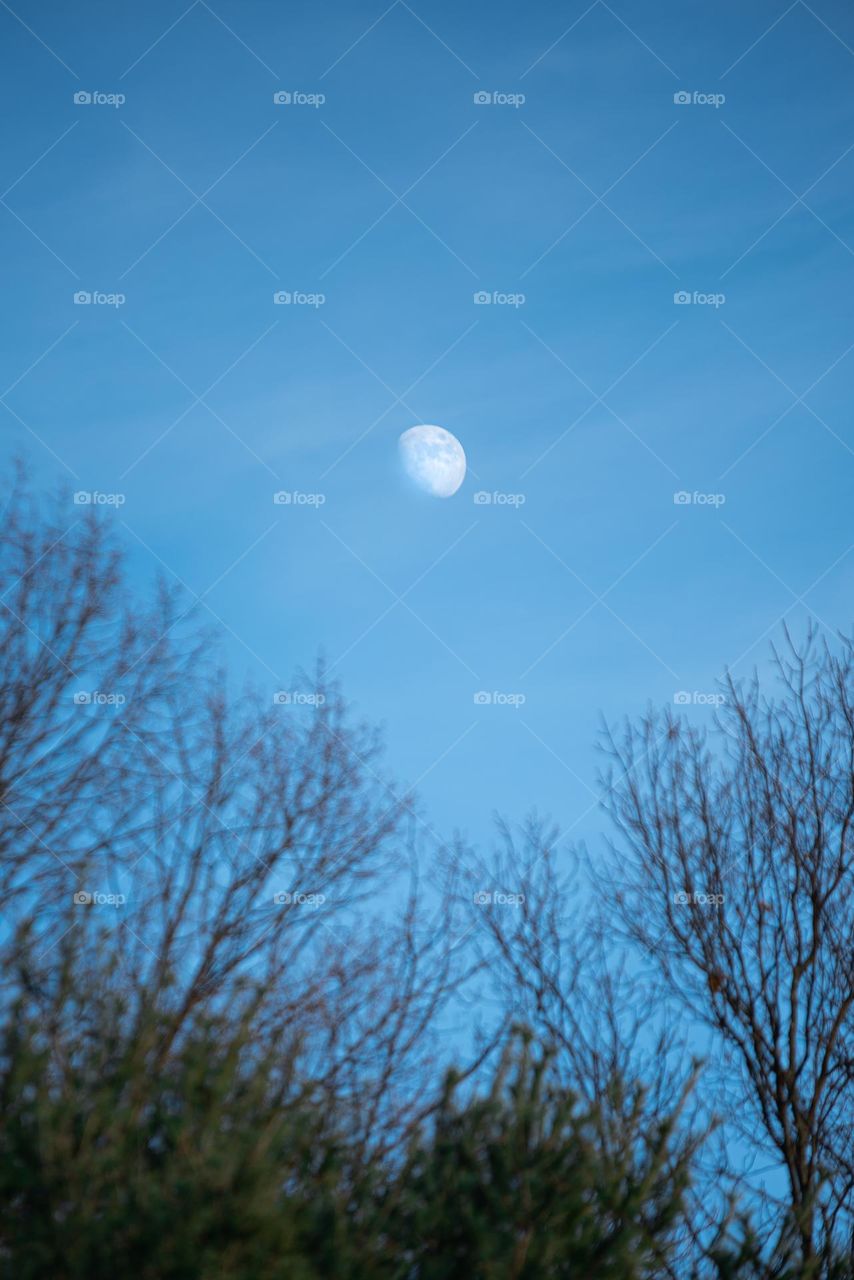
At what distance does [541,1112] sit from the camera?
642 centimetres

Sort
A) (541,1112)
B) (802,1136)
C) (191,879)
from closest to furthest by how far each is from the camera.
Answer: (541,1112)
(802,1136)
(191,879)

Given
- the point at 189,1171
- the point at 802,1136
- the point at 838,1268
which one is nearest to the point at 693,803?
the point at 802,1136

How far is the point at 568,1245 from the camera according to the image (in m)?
5.90

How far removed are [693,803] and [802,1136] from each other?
3.67m

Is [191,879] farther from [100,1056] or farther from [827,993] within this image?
[100,1056]

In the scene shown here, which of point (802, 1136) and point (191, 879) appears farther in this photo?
point (191, 879)

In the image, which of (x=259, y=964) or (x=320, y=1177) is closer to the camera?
(x=320, y=1177)

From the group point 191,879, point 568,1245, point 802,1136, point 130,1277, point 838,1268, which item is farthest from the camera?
point 191,879

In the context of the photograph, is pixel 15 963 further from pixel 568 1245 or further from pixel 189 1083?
pixel 568 1245

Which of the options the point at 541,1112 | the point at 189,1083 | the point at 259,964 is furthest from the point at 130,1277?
the point at 259,964

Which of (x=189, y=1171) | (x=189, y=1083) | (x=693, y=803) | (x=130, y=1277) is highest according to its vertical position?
(x=693, y=803)

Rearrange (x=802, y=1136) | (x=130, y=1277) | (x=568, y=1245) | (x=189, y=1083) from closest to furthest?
(x=130, y=1277) → (x=189, y=1083) → (x=568, y=1245) → (x=802, y=1136)

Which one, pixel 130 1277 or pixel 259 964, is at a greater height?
pixel 259 964

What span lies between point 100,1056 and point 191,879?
7753 millimetres
